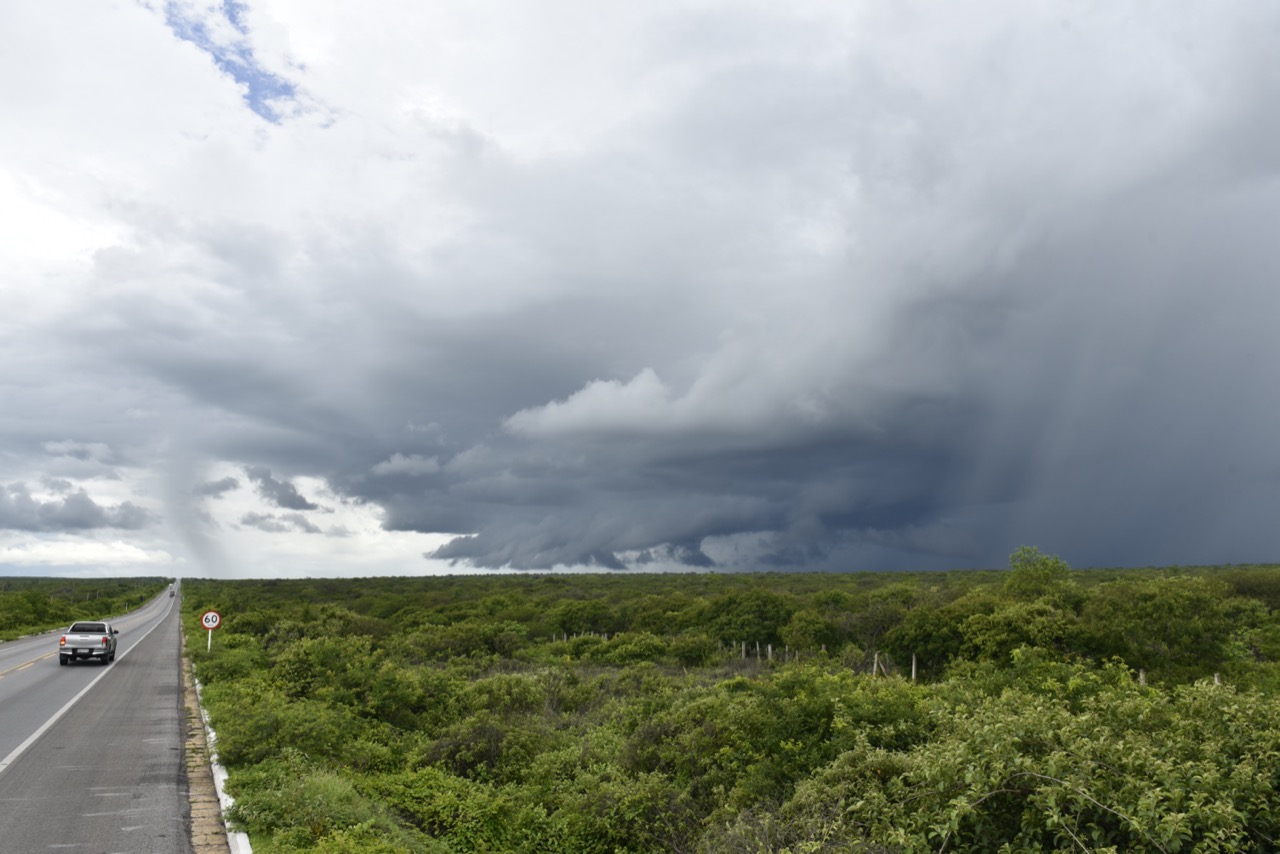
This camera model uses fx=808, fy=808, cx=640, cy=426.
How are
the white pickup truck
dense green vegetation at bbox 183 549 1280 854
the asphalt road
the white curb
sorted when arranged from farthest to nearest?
1. the white pickup truck
2. the asphalt road
3. the white curb
4. dense green vegetation at bbox 183 549 1280 854

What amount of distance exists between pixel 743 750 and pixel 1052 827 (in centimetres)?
768

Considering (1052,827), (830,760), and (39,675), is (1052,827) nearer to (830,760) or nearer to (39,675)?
(830,760)

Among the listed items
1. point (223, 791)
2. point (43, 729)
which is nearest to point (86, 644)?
point (43, 729)

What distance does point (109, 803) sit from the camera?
1192 centimetres

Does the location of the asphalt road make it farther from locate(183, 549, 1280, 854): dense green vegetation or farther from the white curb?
locate(183, 549, 1280, 854): dense green vegetation

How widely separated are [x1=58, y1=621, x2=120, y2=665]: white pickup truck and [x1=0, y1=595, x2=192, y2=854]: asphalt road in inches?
140

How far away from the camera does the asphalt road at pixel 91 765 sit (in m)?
10.3

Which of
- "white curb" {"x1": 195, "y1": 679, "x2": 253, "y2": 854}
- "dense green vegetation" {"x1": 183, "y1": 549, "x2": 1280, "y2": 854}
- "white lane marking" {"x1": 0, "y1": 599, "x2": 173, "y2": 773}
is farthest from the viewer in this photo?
"white lane marking" {"x1": 0, "y1": 599, "x2": 173, "y2": 773}

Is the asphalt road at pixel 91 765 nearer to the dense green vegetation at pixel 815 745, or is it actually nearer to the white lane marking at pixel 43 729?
the white lane marking at pixel 43 729

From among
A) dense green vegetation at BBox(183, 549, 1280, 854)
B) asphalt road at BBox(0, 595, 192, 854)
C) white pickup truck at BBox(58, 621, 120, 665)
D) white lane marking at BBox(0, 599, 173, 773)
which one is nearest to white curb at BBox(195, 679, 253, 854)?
dense green vegetation at BBox(183, 549, 1280, 854)

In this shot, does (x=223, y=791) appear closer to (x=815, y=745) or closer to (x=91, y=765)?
(x=91, y=765)

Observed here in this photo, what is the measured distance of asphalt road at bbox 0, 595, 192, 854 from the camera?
10320mm

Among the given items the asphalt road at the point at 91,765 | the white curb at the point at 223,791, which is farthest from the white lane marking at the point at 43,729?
the white curb at the point at 223,791

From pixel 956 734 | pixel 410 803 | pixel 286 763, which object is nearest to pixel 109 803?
pixel 286 763
